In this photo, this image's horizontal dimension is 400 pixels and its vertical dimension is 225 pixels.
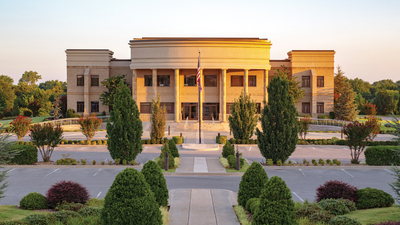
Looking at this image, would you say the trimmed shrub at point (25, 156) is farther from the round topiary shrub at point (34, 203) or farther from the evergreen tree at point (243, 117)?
the evergreen tree at point (243, 117)

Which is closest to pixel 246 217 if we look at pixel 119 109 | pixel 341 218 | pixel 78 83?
pixel 341 218

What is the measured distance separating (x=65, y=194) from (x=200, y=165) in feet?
34.1

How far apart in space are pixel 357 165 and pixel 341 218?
39.8 feet

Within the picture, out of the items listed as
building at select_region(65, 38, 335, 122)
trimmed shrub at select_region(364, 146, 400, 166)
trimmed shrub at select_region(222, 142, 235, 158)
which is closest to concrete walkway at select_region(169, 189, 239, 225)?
trimmed shrub at select_region(222, 142, 235, 158)

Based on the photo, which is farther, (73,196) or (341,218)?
(73,196)

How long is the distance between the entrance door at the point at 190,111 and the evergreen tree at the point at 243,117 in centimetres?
2218

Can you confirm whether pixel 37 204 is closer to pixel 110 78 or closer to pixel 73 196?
pixel 73 196

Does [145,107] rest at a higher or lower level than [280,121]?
higher

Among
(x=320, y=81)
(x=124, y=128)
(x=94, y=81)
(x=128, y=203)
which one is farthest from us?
(x=320, y=81)

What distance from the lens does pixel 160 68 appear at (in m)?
50.5

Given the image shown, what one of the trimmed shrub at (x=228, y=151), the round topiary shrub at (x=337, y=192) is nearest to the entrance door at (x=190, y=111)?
the trimmed shrub at (x=228, y=151)

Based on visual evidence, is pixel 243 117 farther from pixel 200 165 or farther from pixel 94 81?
pixel 94 81

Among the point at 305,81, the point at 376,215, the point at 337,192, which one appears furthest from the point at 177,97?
the point at 376,215

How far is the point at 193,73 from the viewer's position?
175 ft
